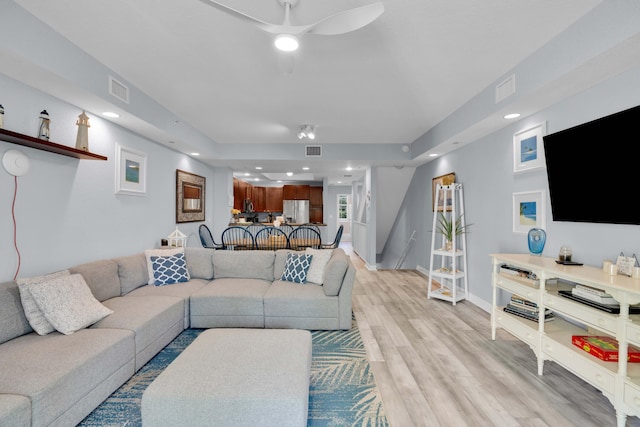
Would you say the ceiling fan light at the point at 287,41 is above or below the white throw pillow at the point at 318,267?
above

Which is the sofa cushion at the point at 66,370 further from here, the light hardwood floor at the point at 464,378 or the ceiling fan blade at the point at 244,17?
the ceiling fan blade at the point at 244,17

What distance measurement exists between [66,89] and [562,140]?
424cm

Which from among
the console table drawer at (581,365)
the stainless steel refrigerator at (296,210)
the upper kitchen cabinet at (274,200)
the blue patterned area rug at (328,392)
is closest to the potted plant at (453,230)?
the console table drawer at (581,365)

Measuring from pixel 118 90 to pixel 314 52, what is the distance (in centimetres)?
201

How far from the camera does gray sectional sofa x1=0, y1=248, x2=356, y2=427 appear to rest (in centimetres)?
161

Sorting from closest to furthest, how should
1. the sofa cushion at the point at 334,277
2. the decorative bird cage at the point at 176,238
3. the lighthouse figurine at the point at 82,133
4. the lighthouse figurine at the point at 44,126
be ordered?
the lighthouse figurine at the point at 44,126
the lighthouse figurine at the point at 82,133
the sofa cushion at the point at 334,277
the decorative bird cage at the point at 176,238

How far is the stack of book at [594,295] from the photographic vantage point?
1.94 m

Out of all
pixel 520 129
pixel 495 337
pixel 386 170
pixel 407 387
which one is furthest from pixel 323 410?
pixel 386 170

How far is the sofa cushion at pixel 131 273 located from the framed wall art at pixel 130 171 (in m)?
0.85

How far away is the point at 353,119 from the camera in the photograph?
4.24 metres

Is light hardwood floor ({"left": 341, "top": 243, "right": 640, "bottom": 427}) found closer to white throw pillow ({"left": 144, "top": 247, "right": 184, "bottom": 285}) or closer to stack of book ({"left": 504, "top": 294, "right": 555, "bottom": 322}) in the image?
stack of book ({"left": 504, "top": 294, "right": 555, "bottom": 322})

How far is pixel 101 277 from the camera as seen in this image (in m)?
2.79

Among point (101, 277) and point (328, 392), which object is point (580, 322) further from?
point (101, 277)

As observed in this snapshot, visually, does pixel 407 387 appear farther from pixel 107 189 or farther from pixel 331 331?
pixel 107 189
